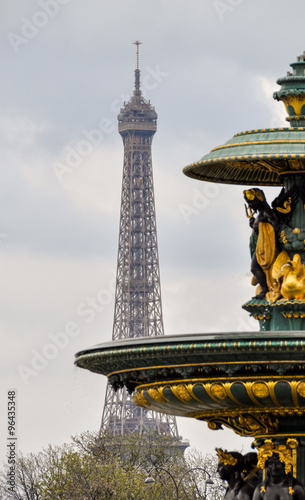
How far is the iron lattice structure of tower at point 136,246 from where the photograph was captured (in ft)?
568

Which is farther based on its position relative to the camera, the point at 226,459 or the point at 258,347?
the point at 226,459

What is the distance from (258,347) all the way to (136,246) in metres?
164

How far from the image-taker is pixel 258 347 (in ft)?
66.5

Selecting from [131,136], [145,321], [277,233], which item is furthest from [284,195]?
[131,136]

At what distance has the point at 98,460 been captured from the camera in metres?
79.4

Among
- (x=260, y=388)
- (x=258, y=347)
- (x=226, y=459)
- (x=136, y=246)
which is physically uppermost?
(x=136, y=246)

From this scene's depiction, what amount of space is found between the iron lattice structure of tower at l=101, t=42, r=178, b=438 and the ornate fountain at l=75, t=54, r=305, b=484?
138 m

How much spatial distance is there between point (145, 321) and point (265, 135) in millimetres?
151482

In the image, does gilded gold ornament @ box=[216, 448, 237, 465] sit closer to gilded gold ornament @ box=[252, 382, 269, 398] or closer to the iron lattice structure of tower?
gilded gold ornament @ box=[252, 382, 269, 398]

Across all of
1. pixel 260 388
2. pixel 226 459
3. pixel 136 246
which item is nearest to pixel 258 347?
pixel 260 388

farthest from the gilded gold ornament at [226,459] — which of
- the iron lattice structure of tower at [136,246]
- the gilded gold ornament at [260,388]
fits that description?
the iron lattice structure of tower at [136,246]

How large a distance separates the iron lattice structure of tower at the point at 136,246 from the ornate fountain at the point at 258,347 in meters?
138

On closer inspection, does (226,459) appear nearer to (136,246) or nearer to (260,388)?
(260,388)

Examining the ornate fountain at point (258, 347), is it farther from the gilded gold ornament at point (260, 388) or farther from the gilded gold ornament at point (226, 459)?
the gilded gold ornament at point (226, 459)
